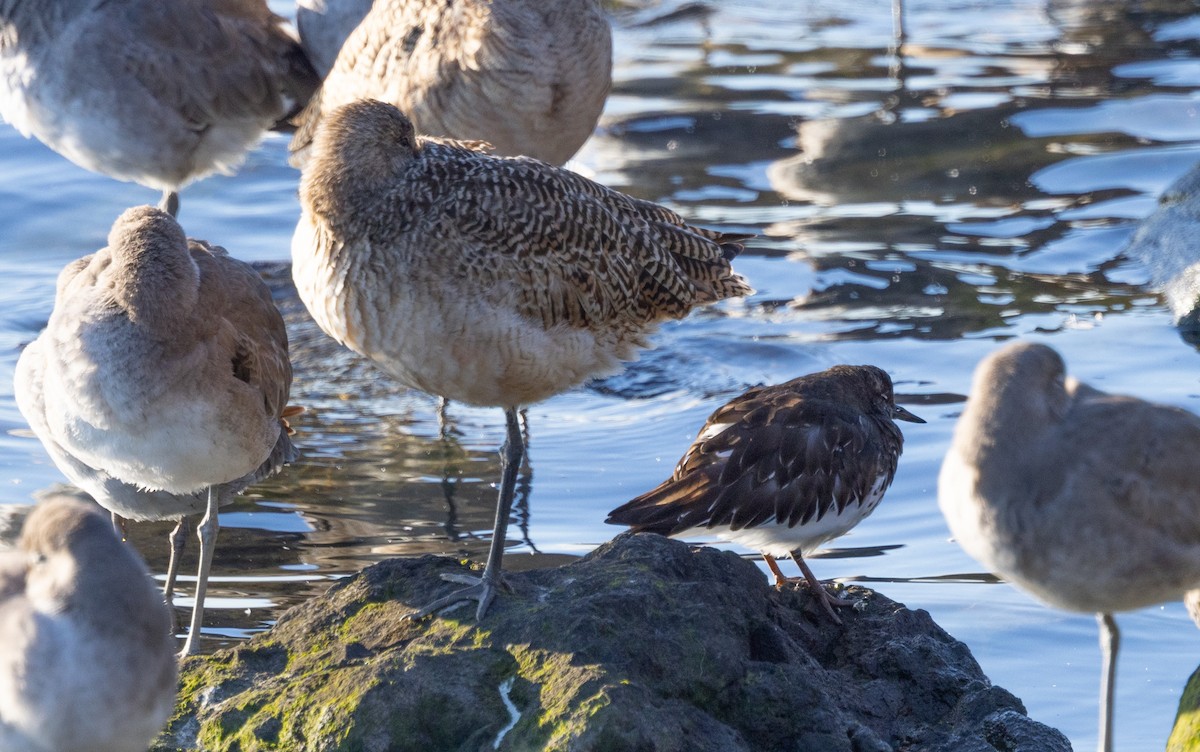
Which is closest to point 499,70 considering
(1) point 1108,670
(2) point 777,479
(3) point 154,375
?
(2) point 777,479

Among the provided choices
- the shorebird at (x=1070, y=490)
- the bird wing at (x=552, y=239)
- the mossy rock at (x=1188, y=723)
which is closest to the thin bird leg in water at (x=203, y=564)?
the bird wing at (x=552, y=239)

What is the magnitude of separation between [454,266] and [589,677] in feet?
5.17

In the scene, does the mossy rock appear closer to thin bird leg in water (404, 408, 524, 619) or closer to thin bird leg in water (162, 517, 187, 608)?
thin bird leg in water (404, 408, 524, 619)

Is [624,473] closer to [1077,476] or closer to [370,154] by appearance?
[370,154]

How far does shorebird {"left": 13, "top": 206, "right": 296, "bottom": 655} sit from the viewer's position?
5551 millimetres

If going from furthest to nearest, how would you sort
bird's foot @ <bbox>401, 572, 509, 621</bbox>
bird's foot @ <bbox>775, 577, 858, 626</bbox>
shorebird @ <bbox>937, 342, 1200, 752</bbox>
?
1. bird's foot @ <bbox>775, 577, 858, 626</bbox>
2. bird's foot @ <bbox>401, 572, 509, 621</bbox>
3. shorebird @ <bbox>937, 342, 1200, 752</bbox>

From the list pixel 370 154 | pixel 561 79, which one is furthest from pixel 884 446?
pixel 561 79

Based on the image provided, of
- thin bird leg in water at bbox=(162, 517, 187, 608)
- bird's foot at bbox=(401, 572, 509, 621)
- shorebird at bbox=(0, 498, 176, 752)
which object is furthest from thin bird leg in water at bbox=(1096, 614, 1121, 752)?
thin bird leg in water at bbox=(162, 517, 187, 608)

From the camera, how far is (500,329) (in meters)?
5.77

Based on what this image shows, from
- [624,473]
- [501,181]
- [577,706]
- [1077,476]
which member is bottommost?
[624,473]

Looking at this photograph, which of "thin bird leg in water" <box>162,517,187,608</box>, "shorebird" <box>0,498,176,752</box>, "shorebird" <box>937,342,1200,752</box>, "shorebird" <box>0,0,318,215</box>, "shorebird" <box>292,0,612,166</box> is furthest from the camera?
"shorebird" <box>0,0,318,215</box>

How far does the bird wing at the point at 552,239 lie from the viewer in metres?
5.75

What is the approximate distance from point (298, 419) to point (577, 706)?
450cm

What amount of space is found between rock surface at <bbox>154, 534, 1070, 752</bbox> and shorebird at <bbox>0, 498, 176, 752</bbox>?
0.64 m
